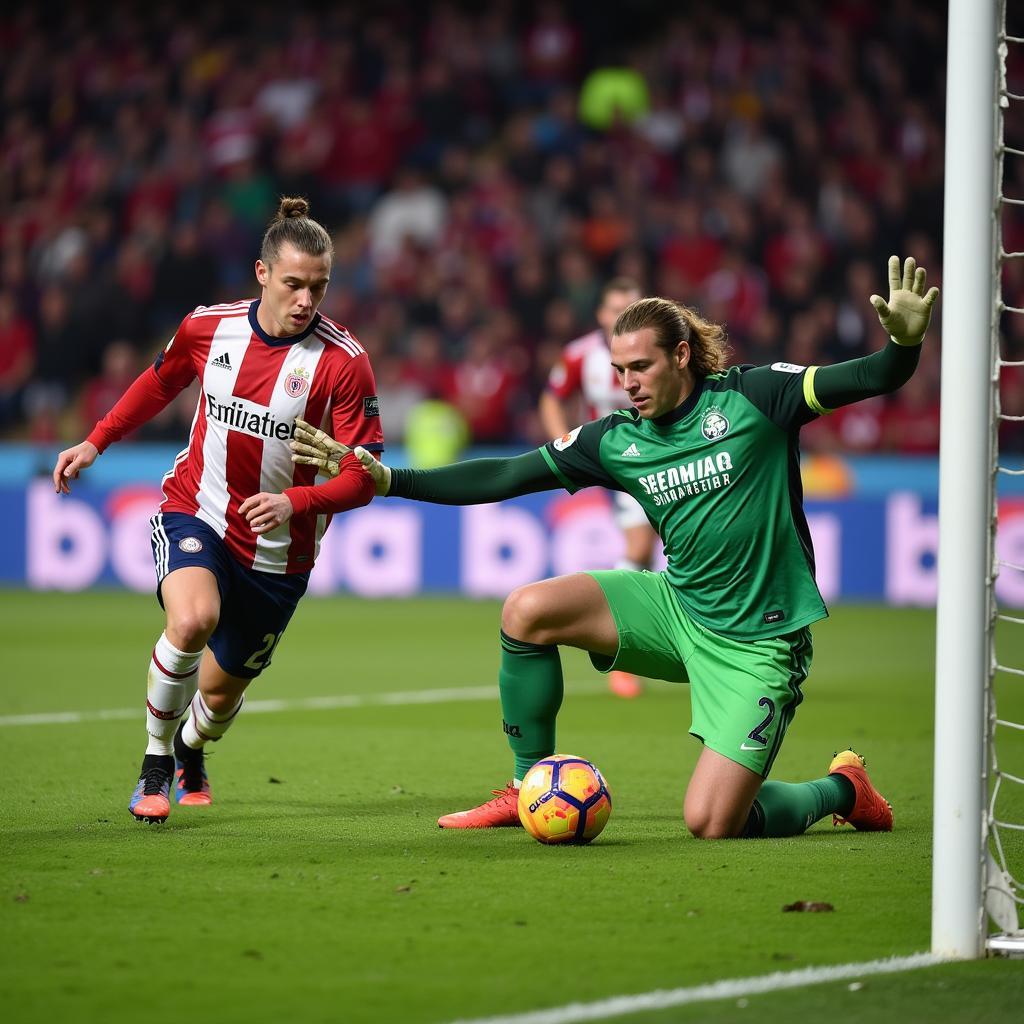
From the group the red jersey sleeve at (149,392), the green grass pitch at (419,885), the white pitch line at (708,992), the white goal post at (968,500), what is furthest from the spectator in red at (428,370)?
the white pitch line at (708,992)

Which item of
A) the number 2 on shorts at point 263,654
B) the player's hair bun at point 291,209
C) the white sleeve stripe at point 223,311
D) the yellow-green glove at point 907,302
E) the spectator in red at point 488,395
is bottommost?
the number 2 on shorts at point 263,654

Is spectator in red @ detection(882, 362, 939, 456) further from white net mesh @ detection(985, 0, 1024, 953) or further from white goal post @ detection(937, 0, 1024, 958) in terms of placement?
white goal post @ detection(937, 0, 1024, 958)

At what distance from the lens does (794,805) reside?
5543mm

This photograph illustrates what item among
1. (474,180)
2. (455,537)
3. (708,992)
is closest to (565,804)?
(708,992)

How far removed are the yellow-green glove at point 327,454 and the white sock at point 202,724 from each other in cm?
110

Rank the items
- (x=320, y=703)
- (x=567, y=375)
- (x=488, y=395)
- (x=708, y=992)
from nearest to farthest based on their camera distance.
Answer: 1. (x=708, y=992)
2. (x=320, y=703)
3. (x=567, y=375)
4. (x=488, y=395)

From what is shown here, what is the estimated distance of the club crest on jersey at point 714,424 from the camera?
217 inches

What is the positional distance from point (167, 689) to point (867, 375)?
246 cm

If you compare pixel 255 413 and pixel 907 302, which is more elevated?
pixel 907 302

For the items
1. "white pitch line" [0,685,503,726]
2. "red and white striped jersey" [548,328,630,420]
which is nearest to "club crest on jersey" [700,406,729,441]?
"white pitch line" [0,685,503,726]

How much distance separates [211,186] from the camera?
19.8 metres

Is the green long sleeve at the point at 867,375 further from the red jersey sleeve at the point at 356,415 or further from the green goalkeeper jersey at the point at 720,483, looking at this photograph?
the red jersey sleeve at the point at 356,415

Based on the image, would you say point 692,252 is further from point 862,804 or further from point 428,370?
point 862,804

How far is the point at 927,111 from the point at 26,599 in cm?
1066
